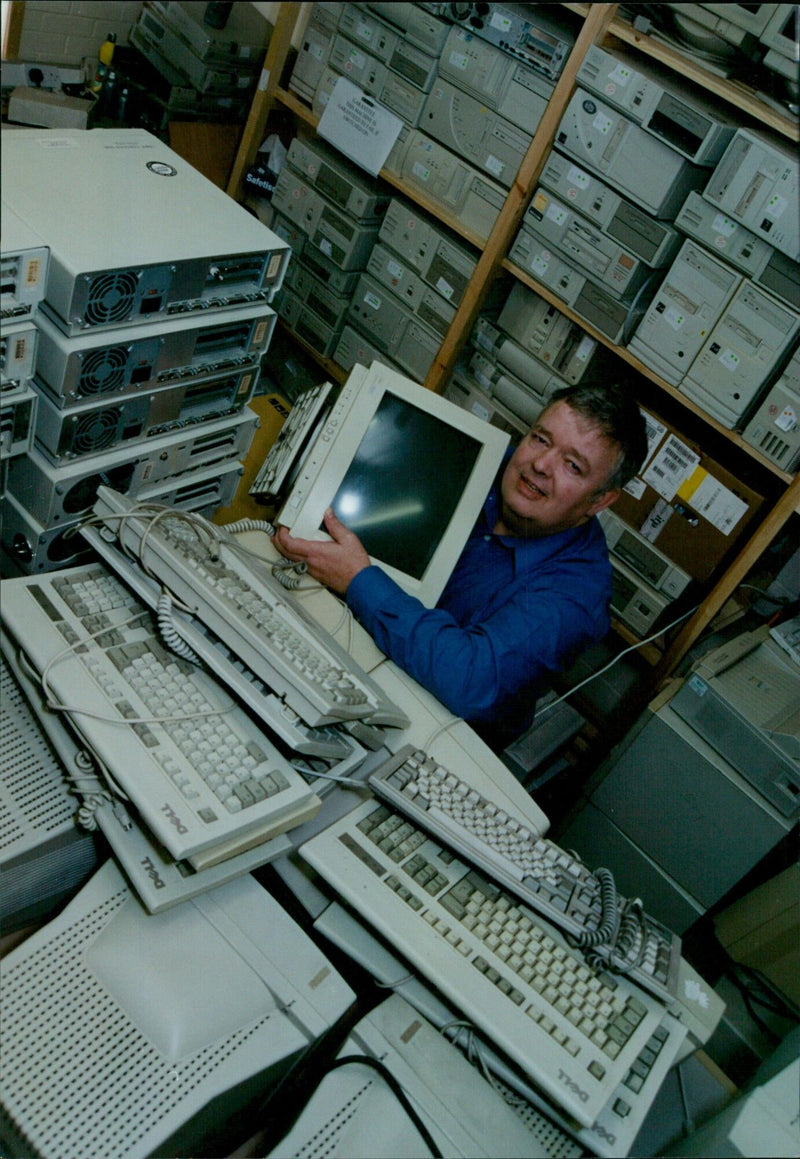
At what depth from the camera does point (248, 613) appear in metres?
1.09

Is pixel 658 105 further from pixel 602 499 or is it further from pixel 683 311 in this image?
pixel 602 499

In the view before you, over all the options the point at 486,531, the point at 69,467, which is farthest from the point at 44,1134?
the point at 486,531

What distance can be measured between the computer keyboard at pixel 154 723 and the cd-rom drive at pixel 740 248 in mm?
1498

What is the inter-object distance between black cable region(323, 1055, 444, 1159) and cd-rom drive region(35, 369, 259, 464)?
3.06 ft

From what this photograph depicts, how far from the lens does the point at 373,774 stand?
3.73ft

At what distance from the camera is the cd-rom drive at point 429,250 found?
235 cm

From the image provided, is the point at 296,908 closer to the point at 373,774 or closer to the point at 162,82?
the point at 373,774

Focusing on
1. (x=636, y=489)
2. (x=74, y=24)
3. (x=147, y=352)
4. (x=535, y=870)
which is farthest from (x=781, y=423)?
(x=74, y=24)

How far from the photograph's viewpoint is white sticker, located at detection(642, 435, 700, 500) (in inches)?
79.9

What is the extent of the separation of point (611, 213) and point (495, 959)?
175 cm

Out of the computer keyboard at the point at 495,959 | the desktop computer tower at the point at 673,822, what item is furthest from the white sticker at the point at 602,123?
the computer keyboard at the point at 495,959

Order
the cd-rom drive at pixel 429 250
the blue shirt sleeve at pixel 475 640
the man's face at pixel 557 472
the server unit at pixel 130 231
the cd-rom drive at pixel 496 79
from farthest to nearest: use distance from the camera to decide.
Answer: the cd-rom drive at pixel 429 250
the cd-rom drive at pixel 496 79
the man's face at pixel 557 472
the blue shirt sleeve at pixel 475 640
the server unit at pixel 130 231

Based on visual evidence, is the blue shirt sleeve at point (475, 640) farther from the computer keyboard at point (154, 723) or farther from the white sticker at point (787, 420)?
the white sticker at point (787, 420)

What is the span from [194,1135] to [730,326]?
182cm
